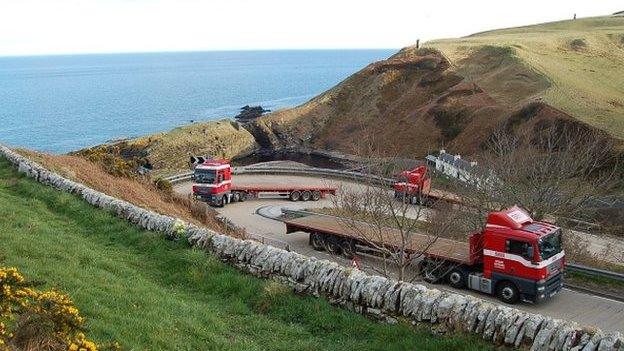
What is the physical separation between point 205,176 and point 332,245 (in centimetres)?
1405

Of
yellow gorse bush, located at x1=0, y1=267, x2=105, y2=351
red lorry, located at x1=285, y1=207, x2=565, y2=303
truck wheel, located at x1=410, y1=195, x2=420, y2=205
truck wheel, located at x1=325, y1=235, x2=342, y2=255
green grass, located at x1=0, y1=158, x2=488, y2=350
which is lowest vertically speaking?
truck wheel, located at x1=410, y1=195, x2=420, y2=205

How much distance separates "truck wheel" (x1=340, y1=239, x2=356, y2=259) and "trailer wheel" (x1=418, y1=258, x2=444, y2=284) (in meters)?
3.39

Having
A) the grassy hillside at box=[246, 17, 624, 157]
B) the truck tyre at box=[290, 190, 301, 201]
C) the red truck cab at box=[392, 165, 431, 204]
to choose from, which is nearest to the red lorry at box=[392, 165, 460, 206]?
the red truck cab at box=[392, 165, 431, 204]

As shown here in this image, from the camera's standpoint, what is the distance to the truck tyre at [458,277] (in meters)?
20.3

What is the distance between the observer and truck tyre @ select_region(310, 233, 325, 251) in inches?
1001

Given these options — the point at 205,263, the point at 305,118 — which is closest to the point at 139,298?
the point at 205,263

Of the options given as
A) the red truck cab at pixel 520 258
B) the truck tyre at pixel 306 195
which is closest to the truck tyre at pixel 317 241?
the red truck cab at pixel 520 258

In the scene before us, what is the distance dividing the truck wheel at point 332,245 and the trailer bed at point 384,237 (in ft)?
1.04

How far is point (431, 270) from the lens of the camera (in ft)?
67.7

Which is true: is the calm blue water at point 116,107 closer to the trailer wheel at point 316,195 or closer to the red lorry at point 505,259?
the trailer wheel at point 316,195

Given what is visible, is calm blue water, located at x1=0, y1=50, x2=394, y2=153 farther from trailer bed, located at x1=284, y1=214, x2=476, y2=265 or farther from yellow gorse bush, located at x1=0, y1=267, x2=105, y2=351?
yellow gorse bush, located at x1=0, y1=267, x2=105, y2=351

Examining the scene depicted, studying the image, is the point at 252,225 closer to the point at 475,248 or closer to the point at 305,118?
the point at 475,248

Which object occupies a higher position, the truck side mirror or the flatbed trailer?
the truck side mirror

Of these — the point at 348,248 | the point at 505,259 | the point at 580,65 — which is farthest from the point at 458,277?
the point at 580,65
